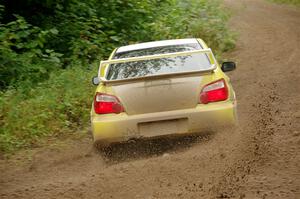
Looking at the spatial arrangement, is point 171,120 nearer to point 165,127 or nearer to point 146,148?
point 165,127

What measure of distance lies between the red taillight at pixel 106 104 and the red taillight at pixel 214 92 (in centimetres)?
97

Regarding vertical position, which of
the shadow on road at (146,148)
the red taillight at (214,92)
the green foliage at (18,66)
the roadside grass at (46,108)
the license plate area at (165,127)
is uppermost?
the red taillight at (214,92)

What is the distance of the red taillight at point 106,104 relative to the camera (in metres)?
6.12

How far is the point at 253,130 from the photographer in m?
7.04

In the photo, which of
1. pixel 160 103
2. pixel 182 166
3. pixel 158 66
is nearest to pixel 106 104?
pixel 160 103

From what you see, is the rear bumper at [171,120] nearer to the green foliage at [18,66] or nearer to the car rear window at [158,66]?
the car rear window at [158,66]

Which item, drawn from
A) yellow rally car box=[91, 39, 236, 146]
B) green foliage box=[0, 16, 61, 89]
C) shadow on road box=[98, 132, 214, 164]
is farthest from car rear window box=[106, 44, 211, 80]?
green foliage box=[0, 16, 61, 89]

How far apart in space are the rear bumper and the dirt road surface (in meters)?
0.19

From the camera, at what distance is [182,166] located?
5.73 metres

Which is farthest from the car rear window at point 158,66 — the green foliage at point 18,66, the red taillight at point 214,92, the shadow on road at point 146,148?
the green foliage at point 18,66

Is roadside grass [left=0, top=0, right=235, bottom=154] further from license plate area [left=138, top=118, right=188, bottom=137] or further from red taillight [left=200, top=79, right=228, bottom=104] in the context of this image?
red taillight [left=200, top=79, right=228, bottom=104]

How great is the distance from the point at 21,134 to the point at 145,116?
2741mm

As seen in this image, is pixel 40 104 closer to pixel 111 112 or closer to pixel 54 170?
pixel 54 170

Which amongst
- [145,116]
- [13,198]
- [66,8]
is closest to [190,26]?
[66,8]
